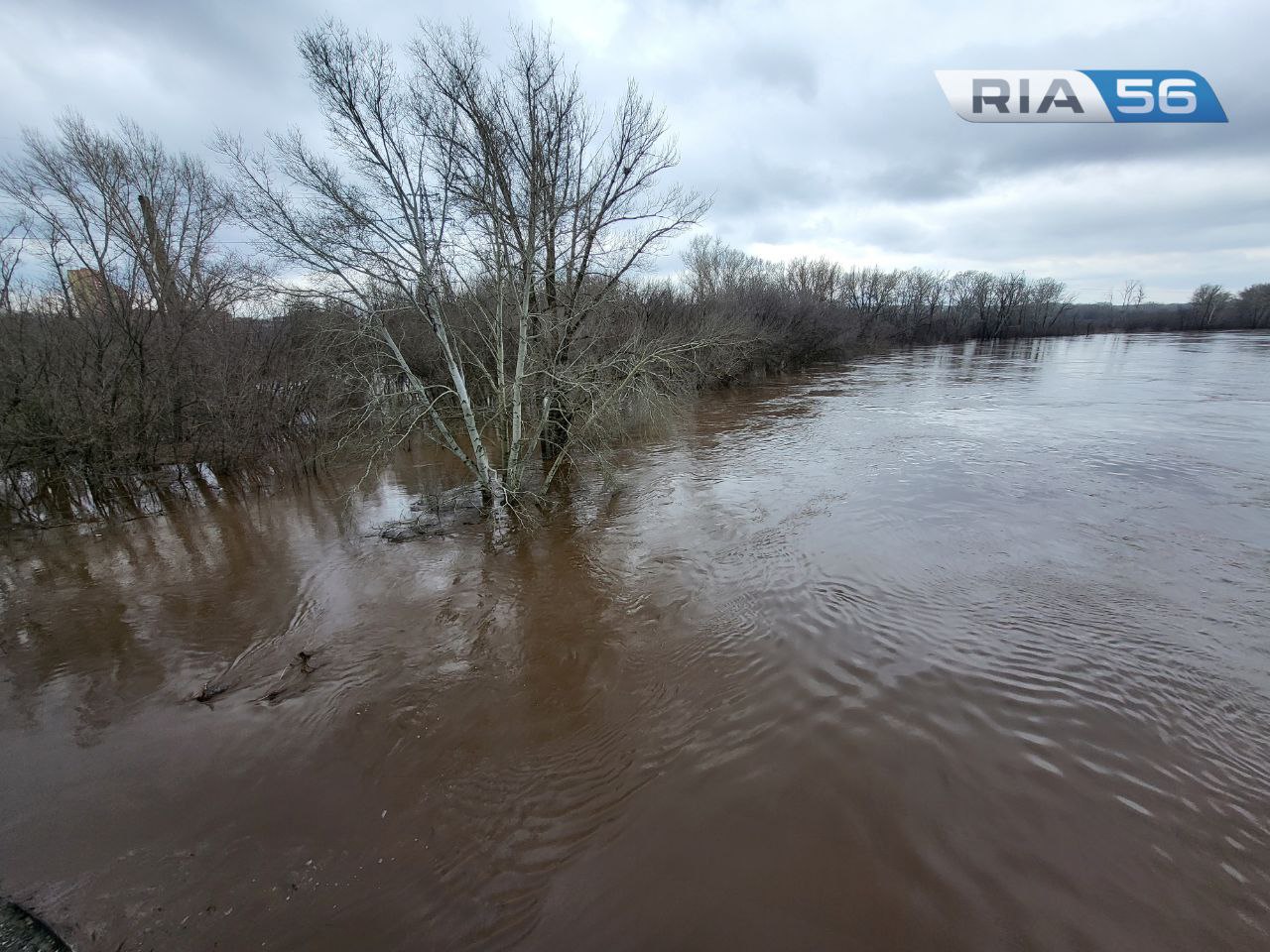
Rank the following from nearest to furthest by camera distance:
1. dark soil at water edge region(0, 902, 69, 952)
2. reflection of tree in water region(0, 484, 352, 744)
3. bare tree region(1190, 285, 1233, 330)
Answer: dark soil at water edge region(0, 902, 69, 952)
reflection of tree in water region(0, 484, 352, 744)
bare tree region(1190, 285, 1233, 330)

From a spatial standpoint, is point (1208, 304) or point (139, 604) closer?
point (139, 604)

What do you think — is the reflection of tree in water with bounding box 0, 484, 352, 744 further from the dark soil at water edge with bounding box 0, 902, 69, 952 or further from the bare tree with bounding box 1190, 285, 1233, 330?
the bare tree with bounding box 1190, 285, 1233, 330

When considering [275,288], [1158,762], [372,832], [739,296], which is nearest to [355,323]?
[275,288]

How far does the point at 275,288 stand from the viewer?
28.9 feet

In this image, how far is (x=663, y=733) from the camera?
5121 millimetres

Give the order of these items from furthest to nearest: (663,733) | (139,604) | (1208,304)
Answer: (1208,304) < (139,604) < (663,733)

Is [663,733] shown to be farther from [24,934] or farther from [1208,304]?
[1208,304]

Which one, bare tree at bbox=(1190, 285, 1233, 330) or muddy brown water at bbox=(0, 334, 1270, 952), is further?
bare tree at bbox=(1190, 285, 1233, 330)

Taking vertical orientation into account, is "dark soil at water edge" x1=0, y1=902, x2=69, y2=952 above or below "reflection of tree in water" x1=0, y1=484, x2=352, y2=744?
above

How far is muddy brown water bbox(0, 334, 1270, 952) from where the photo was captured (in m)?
3.53

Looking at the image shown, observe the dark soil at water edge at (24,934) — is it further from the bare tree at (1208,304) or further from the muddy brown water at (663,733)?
the bare tree at (1208,304)

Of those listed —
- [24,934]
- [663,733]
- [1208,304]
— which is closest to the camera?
[24,934]

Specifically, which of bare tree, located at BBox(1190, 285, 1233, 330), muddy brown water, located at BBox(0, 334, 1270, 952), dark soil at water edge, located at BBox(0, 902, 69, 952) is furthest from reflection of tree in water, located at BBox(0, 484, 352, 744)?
bare tree, located at BBox(1190, 285, 1233, 330)

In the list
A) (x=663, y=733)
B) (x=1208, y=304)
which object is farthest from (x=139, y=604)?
(x=1208, y=304)
